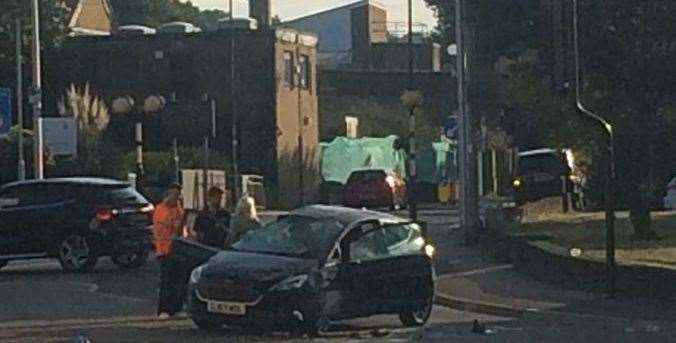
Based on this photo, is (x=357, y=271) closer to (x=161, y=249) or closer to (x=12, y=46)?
(x=161, y=249)

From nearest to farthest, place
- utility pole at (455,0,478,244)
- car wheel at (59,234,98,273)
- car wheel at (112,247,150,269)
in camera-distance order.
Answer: car wheel at (59,234,98,273) → car wheel at (112,247,150,269) → utility pole at (455,0,478,244)

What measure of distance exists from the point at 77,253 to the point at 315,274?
466 inches

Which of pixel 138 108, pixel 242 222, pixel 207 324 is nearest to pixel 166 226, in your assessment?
pixel 242 222

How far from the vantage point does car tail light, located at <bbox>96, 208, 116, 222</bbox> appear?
30.6 metres

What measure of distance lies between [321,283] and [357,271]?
0.86m

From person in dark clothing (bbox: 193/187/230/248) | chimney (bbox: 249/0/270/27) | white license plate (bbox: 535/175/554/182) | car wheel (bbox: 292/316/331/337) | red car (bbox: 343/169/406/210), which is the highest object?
chimney (bbox: 249/0/270/27)

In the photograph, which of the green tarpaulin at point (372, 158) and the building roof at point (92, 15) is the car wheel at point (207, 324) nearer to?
the green tarpaulin at point (372, 158)

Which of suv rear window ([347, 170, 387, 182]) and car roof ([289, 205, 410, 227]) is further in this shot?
suv rear window ([347, 170, 387, 182])

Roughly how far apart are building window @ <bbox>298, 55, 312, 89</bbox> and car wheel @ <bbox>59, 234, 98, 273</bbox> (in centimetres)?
4036

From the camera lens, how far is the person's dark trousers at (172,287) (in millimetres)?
21531

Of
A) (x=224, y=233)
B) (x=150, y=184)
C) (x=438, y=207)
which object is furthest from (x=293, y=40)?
(x=224, y=233)

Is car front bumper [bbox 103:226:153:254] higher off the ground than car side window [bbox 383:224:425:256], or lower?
lower

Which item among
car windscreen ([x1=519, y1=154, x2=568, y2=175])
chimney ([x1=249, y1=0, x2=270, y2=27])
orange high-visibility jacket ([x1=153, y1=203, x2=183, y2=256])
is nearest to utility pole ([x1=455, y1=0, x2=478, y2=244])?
orange high-visibility jacket ([x1=153, y1=203, x2=183, y2=256])

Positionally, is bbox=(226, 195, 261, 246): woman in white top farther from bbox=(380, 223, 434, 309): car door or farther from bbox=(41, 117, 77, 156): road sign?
bbox=(41, 117, 77, 156): road sign
